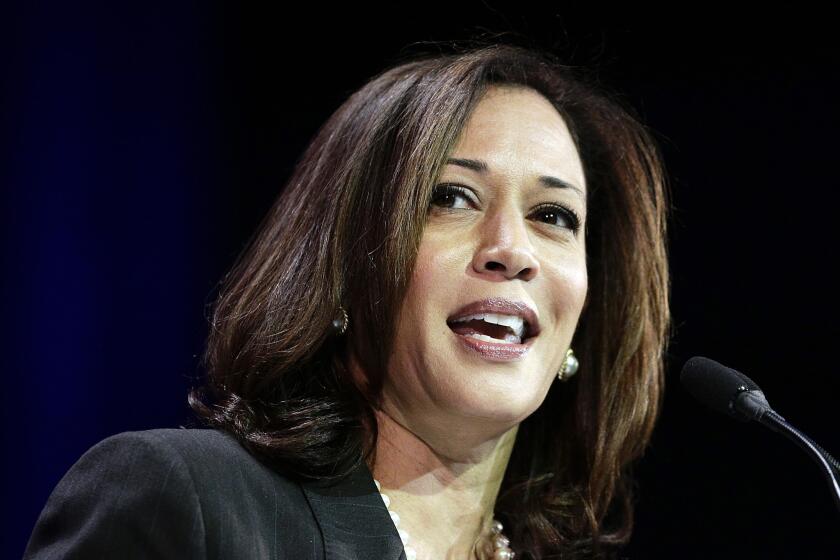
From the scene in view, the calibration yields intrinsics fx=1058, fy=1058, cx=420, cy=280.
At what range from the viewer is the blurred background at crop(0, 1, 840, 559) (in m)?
2.46

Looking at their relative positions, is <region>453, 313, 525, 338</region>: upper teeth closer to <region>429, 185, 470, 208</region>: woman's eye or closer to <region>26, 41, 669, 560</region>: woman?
<region>26, 41, 669, 560</region>: woman

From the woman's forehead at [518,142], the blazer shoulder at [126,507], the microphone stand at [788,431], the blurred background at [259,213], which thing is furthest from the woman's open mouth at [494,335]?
the blurred background at [259,213]

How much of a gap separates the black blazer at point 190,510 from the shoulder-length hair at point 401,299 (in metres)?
0.07

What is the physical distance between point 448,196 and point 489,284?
0.19m

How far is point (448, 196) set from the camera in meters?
1.87

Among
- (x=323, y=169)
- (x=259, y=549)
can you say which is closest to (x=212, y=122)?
(x=323, y=169)

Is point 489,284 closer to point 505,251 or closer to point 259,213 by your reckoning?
point 505,251

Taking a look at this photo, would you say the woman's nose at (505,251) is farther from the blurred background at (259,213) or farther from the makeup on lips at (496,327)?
the blurred background at (259,213)

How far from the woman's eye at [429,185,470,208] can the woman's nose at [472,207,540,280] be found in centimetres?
6

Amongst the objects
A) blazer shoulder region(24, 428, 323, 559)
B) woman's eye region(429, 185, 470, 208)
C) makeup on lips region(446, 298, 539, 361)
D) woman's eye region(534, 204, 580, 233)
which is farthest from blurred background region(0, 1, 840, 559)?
blazer shoulder region(24, 428, 323, 559)

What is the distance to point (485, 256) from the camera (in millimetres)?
1792

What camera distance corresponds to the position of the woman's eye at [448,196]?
1860 mm

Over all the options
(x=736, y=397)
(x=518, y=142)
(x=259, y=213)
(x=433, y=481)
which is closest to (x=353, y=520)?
(x=433, y=481)

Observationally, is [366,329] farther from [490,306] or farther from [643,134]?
[643,134]
